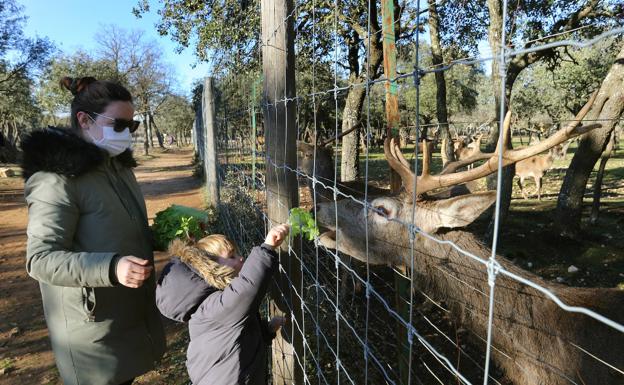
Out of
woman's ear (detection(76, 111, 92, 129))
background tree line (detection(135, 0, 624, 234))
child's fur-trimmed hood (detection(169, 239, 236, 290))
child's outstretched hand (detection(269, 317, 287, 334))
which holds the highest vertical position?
background tree line (detection(135, 0, 624, 234))

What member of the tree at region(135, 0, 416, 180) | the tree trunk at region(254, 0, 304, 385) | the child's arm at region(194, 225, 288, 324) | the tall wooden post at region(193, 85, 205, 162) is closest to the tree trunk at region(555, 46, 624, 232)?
the tree at region(135, 0, 416, 180)

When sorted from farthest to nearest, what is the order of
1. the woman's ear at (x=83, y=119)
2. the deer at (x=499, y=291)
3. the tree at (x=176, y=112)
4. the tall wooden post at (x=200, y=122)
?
the tree at (x=176, y=112)
the tall wooden post at (x=200, y=122)
the deer at (x=499, y=291)
the woman's ear at (x=83, y=119)

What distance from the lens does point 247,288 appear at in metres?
1.83

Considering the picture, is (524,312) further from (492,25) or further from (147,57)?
(147,57)

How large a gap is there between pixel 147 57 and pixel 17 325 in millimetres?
36247

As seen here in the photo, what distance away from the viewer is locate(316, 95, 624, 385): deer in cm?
243

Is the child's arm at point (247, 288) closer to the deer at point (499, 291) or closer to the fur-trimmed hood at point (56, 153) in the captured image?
the deer at point (499, 291)

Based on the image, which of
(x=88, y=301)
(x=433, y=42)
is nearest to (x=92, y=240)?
(x=88, y=301)

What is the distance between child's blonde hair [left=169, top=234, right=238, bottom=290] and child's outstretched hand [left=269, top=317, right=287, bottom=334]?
1.80 ft

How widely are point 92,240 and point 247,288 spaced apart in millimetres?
765

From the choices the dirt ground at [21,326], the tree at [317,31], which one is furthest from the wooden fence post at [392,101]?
the tree at [317,31]

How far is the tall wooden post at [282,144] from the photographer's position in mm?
2301

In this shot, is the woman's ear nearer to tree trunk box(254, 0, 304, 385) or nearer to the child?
the child

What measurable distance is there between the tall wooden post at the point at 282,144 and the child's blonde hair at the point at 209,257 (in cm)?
44
